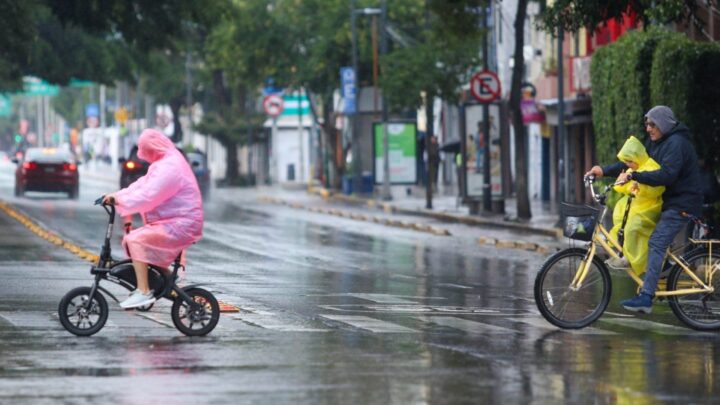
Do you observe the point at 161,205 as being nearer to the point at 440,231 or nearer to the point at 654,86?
the point at 654,86

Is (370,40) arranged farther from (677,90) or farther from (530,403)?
(530,403)

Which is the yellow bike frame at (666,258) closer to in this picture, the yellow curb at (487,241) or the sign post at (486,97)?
the yellow curb at (487,241)

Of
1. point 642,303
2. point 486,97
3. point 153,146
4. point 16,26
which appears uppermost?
point 16,26

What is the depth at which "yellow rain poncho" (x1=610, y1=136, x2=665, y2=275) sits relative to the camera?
1522 cm

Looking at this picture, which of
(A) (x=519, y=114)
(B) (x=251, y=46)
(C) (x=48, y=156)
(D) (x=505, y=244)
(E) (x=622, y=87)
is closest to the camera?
(D) (x=505, y=244)

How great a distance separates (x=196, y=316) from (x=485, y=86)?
29983 mm

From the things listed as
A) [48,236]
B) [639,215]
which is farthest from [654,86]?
[639,215]

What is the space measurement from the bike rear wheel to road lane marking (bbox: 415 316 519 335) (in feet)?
4.35

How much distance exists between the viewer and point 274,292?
19344mm

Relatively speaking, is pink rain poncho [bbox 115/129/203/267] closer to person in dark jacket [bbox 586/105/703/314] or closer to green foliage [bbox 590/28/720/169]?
person in dark jacket [bbox 586/105/703/314]

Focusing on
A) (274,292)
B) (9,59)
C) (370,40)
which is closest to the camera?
(274,292)

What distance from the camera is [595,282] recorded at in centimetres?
1503

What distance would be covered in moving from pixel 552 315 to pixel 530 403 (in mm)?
4641

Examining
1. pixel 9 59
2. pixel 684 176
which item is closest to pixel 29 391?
pixel 684 176
